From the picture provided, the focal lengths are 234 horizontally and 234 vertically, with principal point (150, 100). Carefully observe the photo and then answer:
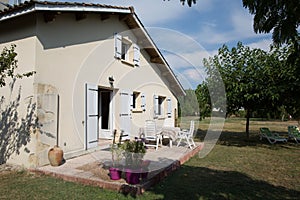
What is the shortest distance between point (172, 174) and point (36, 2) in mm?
5007

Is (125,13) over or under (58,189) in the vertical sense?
over

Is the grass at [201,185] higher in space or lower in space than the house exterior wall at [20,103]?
lower

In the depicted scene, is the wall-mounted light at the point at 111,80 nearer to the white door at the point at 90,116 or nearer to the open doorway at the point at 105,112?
the open doorway at the point at 105,112

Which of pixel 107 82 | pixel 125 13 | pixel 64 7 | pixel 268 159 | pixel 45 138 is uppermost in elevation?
pixel 125 13

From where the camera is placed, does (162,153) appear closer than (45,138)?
No

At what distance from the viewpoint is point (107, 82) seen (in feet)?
27.6

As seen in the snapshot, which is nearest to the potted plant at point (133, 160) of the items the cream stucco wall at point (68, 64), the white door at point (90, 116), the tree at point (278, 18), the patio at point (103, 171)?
the patio at point (103, 171)

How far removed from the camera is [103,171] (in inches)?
206

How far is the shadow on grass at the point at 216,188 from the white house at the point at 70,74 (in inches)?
124

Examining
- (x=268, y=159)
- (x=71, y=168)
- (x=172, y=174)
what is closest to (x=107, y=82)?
(x=71, y=168)

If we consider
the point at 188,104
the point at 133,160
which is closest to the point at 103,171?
the point at 133,160

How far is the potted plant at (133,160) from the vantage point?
4.31 meters

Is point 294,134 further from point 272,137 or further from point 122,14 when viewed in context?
point 122,14

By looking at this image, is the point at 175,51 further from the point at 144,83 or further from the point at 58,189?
the point at 58,189
